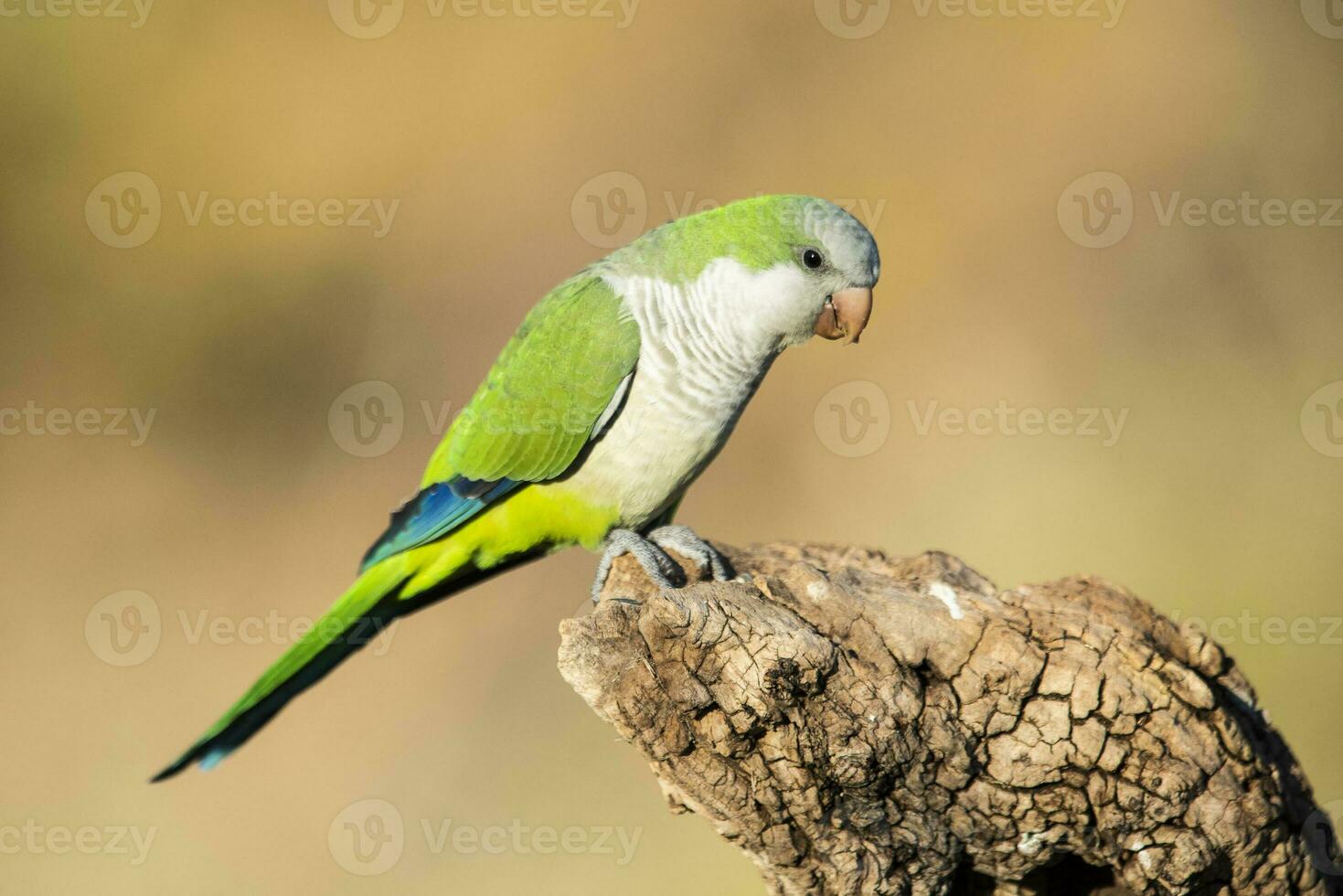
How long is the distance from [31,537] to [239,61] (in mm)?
3804

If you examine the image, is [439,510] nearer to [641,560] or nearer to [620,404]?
[620,404]

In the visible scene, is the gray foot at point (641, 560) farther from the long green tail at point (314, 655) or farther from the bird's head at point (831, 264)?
the bird's head at point (831, 264)

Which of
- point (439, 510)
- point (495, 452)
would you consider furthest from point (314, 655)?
point (495, 452)

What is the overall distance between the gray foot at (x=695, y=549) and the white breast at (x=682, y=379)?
0.48 ft

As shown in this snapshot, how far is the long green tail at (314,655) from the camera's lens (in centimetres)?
469

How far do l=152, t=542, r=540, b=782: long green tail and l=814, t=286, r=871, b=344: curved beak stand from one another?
1.67 m

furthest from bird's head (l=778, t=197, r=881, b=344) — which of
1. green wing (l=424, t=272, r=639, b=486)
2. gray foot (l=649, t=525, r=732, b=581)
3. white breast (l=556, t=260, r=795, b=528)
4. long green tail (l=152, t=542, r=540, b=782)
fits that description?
long green tail (l=152, t=542, r=540, b=782)

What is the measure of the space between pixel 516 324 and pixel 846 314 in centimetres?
452

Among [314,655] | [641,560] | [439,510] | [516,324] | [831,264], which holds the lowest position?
[314,655]

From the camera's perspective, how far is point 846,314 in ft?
13.8

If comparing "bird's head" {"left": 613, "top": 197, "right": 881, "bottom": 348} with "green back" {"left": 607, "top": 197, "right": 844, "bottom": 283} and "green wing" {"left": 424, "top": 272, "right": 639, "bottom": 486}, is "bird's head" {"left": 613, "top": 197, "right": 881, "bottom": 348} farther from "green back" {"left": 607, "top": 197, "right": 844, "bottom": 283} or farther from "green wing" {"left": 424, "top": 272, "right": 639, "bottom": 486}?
"green wing" {"left": 424, "top": 272, "right": 639, "bottom": 486}

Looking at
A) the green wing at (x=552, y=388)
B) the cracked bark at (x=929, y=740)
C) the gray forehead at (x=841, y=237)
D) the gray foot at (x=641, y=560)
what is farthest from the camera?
the green wing at (x=552, y=388)

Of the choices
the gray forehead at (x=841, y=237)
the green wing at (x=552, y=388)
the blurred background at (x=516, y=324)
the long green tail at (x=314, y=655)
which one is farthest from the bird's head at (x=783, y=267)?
the blurred background at (x=516, y=324)

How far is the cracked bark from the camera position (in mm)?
3000
